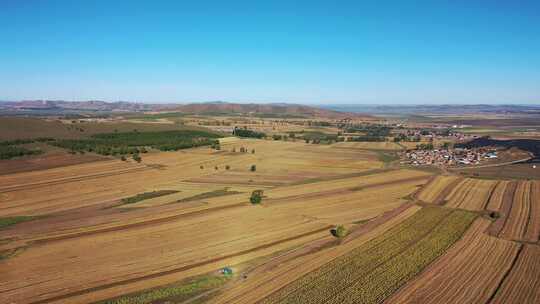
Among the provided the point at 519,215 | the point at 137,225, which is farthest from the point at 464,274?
the point at 137,225

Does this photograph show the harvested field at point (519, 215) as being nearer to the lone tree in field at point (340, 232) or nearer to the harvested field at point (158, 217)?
the harvested field at point (158, 217)

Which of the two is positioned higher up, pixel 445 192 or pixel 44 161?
pixel 44 161

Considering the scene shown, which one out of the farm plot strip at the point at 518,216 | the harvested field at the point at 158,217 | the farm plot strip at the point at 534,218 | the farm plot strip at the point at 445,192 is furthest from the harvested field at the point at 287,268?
the farm plot strip at the point at 445,192

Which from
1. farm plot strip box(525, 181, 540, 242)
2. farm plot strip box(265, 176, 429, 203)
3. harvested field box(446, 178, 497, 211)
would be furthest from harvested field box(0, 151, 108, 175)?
farm plot strip box(525, 181, 540, 242)

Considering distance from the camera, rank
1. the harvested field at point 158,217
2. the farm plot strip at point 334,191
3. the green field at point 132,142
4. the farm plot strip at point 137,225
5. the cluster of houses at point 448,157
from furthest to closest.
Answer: the green field at point 132,142 → the cluster of houses at point 448,157 → the farm plot strip at point 334,191 → the farm plot strip at point 137,225 → the harvested field at point 158,217

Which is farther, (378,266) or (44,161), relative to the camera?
(44,161)

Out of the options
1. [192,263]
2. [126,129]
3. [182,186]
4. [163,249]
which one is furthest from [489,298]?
[126,129]

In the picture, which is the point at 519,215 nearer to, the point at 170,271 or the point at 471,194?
the point at 471,194
